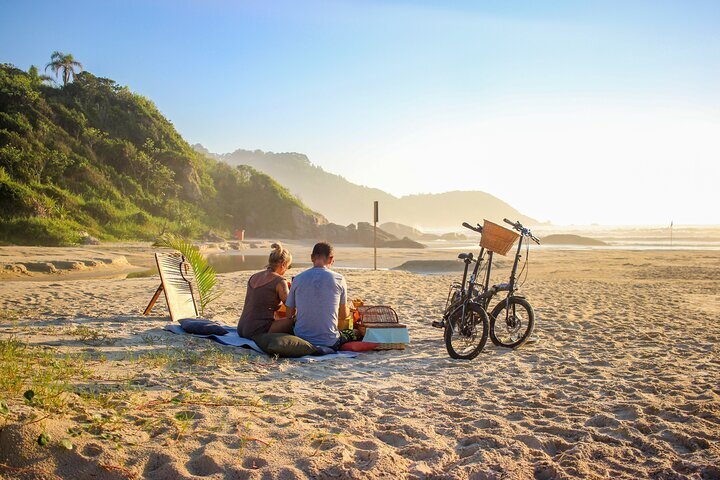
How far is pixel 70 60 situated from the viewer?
139 ft

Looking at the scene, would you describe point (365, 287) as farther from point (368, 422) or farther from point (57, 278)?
point (368, 422)

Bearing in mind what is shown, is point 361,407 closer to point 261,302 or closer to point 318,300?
point 318,300

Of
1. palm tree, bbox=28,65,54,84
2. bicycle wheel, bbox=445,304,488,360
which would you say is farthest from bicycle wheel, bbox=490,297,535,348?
palm tree, bbox=28,65,54,84

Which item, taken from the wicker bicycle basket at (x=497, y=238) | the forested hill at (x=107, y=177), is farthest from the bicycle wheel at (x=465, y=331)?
the forested hill at (x=107, y=177)

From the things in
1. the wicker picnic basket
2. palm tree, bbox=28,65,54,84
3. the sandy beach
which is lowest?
the sandy beach

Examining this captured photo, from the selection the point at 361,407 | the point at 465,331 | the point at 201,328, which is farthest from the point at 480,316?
the point at 201,328

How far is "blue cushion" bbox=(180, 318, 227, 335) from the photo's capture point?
6.69 metres

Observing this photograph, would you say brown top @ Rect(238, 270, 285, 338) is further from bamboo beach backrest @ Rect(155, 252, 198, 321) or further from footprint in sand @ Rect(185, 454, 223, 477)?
footprint in sand @ Rect(185, 454, 223, 477)

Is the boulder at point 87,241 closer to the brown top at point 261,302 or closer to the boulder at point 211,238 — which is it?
the boulder at point 211,238

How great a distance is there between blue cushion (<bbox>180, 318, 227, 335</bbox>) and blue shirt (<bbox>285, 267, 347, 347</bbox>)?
1.17 m

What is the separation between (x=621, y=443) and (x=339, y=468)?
6.45 feet

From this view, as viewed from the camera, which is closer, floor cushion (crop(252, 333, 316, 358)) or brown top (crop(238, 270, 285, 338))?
floor cushion (crop(252, 333, 316, 358))

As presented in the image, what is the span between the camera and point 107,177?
1378 inches

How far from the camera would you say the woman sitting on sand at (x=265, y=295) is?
632 cm
